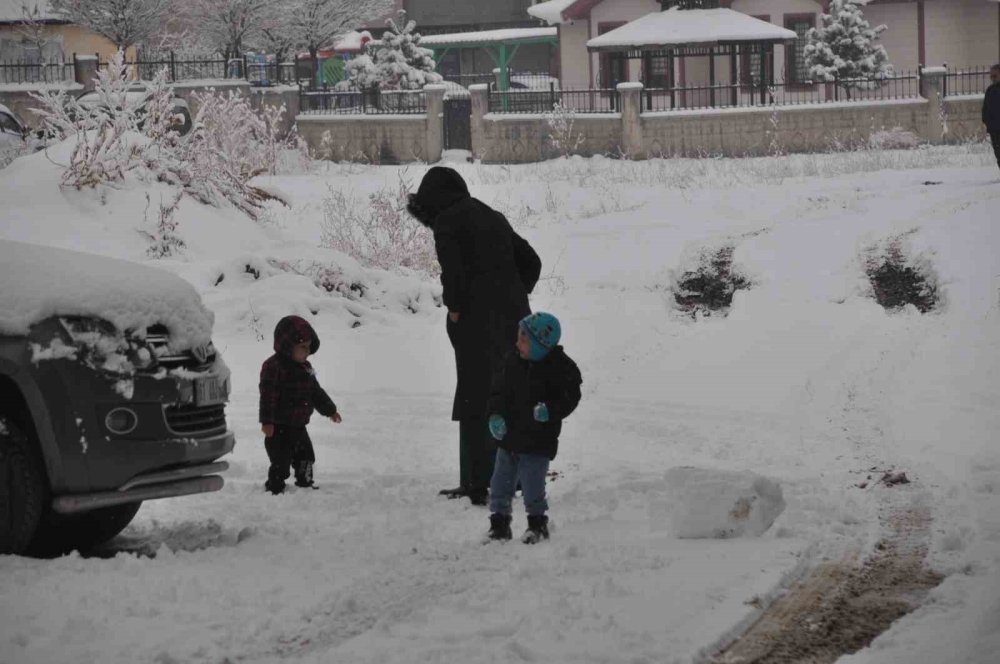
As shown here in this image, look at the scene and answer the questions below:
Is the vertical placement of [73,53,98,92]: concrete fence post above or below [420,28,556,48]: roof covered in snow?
below

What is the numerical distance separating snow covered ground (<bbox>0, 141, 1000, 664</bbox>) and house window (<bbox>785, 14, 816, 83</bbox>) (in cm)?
2367

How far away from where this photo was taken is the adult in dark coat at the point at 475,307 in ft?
28.0

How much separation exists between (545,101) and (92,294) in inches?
1307

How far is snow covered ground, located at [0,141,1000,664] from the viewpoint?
18.9 feet

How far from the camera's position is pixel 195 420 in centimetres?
721

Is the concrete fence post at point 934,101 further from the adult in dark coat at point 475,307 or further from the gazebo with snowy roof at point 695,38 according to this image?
the adult in dark coat at point 475,307

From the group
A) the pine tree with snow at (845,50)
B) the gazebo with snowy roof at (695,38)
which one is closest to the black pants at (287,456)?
the gazebo with snowy roof at (695,38)

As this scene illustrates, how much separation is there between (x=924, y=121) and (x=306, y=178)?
1569cm

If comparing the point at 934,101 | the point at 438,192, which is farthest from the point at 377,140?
the point at 438,192

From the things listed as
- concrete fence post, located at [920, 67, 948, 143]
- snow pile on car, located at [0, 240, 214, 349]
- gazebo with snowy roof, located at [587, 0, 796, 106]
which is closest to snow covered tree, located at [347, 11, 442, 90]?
gazebo with snowy roof, located at [587, 0, 796, 106]

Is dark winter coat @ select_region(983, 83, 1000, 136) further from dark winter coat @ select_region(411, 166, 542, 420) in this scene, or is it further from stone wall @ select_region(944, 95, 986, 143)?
stone wall @ select_region(944, 95, 986, 143)

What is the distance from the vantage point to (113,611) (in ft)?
19.4

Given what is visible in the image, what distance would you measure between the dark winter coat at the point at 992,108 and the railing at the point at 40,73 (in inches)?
1149

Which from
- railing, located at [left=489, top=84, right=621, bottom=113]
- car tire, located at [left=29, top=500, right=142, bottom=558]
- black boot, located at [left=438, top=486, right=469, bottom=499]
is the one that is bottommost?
black boot, located at [left=438, top=486, right=469, bottom=499]
